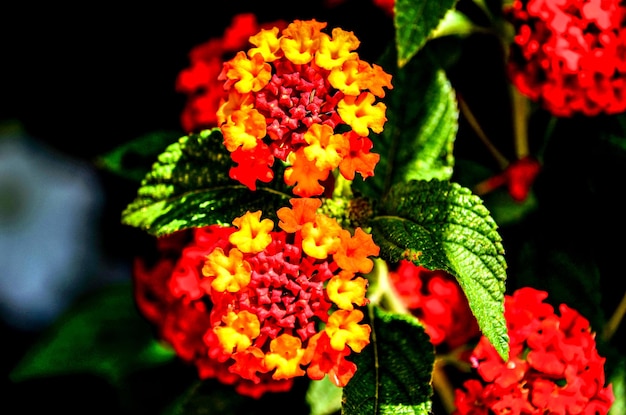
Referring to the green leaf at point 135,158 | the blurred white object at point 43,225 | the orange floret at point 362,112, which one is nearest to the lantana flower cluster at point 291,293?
the orange floret at point 362,112

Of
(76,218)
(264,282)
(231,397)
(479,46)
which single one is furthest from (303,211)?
(76,218)

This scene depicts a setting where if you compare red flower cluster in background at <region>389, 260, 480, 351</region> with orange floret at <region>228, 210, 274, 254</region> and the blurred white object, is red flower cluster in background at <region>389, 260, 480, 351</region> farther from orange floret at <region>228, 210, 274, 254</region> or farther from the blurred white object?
the blurred white object

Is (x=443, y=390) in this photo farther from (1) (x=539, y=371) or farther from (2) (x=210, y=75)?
(2) (x=210, y=75)

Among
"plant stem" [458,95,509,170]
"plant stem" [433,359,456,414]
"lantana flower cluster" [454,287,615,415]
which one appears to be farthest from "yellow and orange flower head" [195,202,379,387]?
"plant stem" [458,95,509,170]

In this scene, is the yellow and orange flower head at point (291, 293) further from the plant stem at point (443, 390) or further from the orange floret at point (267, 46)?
the plant stem at point (443, 390)

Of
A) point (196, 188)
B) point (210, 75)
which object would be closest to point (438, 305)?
point (196, 188)

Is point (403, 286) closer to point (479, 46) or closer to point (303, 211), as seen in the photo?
point (303, 211)
